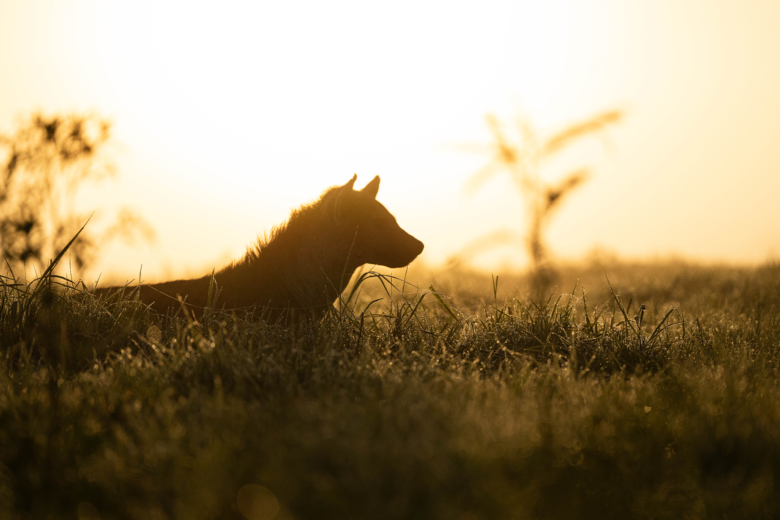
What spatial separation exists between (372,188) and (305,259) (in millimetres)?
703

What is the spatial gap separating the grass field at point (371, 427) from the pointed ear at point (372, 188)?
0.97 m

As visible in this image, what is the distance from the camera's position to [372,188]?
4211mm

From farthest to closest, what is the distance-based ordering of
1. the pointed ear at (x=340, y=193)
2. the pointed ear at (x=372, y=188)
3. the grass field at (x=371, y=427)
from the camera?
the pointed ear at (x=372, y=188), the pointed ear at (x=340, y=193), the grass field at (x=371, y=427)

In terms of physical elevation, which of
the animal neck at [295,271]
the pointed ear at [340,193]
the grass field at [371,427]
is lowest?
the grass field at [371,427]

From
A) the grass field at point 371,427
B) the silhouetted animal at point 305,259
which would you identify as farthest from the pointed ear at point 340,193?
the grass field at point 371,427

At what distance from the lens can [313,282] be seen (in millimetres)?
3998

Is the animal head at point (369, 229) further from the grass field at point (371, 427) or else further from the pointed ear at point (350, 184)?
the grass field at point (371, 427)

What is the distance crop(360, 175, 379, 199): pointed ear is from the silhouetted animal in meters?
0.01

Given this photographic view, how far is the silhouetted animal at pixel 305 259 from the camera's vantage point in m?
3.96

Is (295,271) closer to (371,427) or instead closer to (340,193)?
(340,193)

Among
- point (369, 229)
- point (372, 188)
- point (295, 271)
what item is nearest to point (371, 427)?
point (295, 271)

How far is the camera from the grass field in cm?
191

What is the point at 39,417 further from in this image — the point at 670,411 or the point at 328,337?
the point at 670,411

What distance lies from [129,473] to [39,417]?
66 cm
